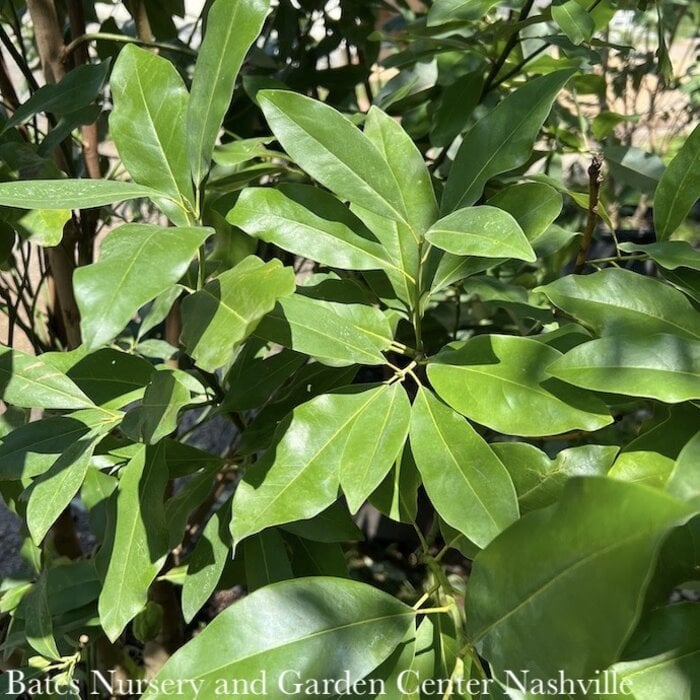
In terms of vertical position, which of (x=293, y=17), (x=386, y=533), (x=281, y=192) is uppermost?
(x=293, y=17)

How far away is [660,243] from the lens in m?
0.54

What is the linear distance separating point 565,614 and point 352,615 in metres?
0.15

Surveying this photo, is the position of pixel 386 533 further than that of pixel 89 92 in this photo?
Yes

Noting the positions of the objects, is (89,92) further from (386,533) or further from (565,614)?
(386,533)

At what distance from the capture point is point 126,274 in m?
0.36

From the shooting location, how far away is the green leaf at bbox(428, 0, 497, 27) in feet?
2.17

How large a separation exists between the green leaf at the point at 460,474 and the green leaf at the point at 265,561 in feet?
0.64

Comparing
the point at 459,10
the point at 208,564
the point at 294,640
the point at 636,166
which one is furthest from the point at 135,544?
the point at 636,166

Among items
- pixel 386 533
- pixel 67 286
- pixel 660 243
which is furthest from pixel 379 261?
pixel 386 533

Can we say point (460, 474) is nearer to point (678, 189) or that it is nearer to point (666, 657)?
point (666, 657)

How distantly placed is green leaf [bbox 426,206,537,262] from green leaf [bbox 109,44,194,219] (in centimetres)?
19

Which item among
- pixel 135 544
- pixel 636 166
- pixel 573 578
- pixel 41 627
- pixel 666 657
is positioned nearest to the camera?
pixel 573 578

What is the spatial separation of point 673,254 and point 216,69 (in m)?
0.35

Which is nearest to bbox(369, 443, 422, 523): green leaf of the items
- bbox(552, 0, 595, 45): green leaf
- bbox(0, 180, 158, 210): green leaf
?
bbox(0, 180, 158, 210): green leaf
